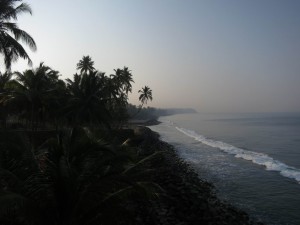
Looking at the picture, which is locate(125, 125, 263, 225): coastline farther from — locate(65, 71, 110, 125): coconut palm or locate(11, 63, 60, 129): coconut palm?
locate(11, 63, 60, 129): coconut palm

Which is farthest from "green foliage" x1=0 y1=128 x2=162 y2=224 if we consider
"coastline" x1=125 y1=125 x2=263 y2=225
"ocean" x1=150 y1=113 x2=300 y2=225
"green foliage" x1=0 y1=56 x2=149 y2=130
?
"green foliage" x1=0 y1=56 x2=149 y2=130

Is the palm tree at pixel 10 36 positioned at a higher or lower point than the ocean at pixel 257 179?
higher

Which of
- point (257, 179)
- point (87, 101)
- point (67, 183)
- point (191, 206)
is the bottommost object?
point (257, 179)

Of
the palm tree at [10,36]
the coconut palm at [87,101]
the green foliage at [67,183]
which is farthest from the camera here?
the coconut palm at [87,101]

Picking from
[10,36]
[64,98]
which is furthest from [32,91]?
[10,36]

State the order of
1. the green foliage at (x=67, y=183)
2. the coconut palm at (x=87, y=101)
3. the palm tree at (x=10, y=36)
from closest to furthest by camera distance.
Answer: the green foliage at (x=67, y=183) < the palm tree at (x=10, y=36) < the coconut palm at (x=87, y=101)

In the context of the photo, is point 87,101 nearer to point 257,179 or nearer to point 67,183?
point 257,179

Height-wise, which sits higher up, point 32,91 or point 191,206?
point 32,91

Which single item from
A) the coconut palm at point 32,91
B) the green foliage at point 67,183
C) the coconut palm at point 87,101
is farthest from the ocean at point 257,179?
the coconut palm at point 32,91

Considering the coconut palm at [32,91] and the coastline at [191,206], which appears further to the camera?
the coconut palm at [32,91]

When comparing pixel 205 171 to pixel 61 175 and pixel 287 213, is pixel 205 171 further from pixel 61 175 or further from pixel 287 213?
pixel 61 175

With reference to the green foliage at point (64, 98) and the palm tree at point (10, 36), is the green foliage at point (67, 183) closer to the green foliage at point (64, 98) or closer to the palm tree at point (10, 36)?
the palm tree at point (10, 36)

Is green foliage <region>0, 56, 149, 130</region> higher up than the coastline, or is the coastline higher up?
green foliage <region>0, 56, 149, 130</region>

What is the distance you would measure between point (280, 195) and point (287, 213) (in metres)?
4.20
